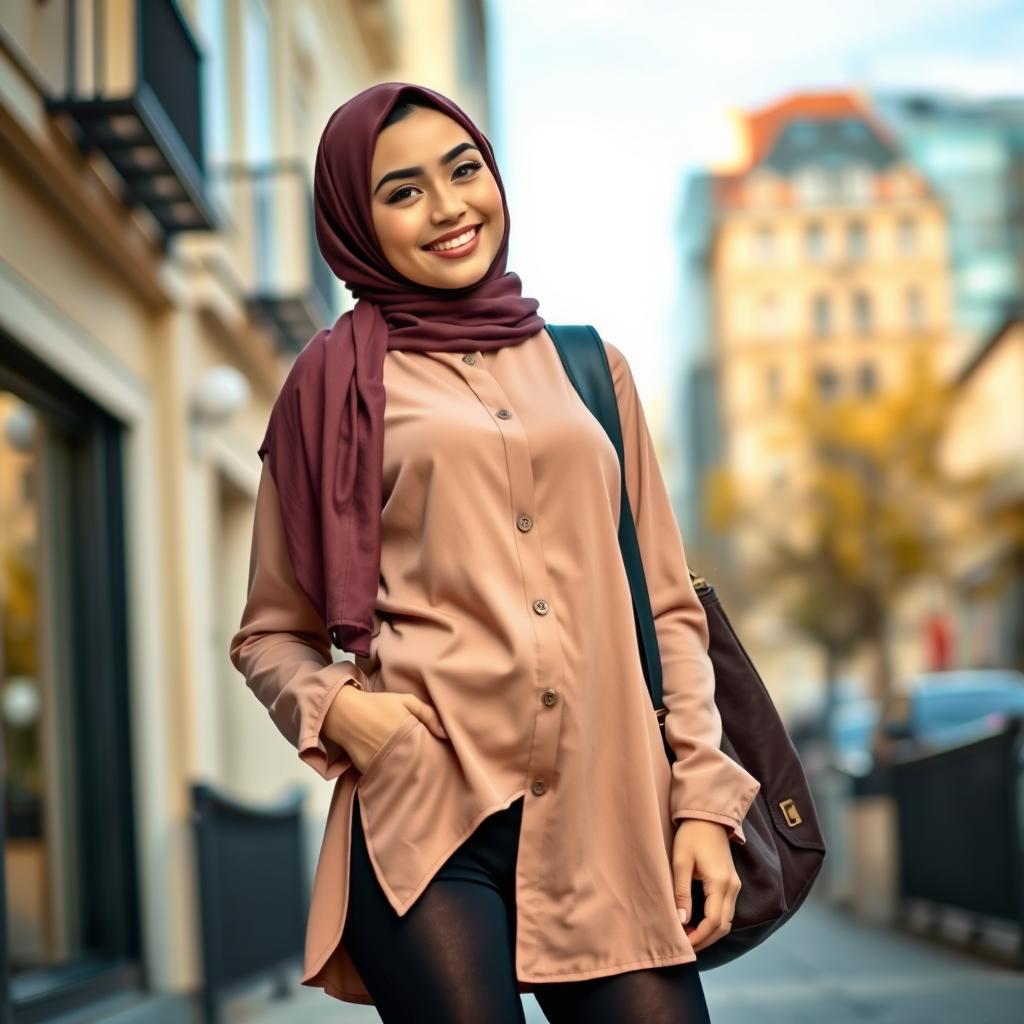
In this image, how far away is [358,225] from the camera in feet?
8.04

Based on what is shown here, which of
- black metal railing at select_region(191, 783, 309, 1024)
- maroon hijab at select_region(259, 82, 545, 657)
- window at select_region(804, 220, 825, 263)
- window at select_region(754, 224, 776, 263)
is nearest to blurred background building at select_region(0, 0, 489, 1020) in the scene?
black metal railing at select_region(191, 783, 309, 1024)

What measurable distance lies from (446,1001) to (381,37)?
58.8ft

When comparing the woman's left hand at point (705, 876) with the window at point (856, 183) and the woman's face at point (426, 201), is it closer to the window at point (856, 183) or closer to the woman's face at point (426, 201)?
the woman's face at point (426, 201)

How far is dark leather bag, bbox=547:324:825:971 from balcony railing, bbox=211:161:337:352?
7.75 meters

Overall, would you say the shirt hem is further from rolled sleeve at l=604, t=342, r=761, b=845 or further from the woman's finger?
rolled sleeve at l=604, t=342, r=761, b=845

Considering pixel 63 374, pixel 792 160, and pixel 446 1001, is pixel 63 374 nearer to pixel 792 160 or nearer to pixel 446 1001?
pixel 446 1001

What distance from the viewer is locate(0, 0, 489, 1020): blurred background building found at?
6629 millimetres

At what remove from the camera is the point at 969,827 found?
8016 millimetres

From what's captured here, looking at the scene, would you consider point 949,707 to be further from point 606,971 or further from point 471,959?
point 471,959

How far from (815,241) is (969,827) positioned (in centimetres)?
7950

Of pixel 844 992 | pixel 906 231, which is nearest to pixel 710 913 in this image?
pixel 844 992

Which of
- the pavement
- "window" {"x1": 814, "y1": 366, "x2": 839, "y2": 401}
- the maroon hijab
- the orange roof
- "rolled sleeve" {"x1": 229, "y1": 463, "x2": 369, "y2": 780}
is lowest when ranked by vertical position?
the pavement

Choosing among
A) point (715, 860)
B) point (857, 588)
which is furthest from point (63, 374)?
point (857, 588)


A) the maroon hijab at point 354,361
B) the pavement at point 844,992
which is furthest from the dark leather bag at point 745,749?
the pavement at point 844,992
